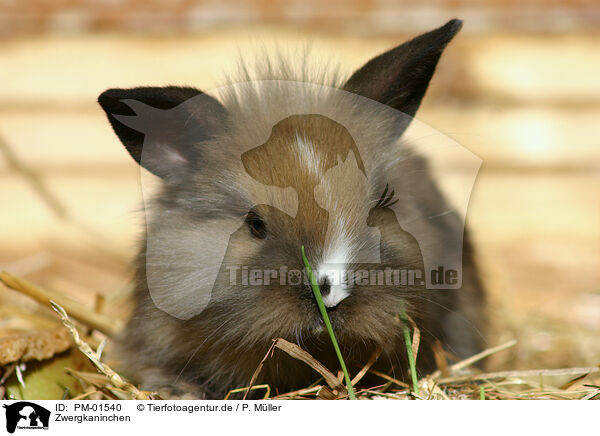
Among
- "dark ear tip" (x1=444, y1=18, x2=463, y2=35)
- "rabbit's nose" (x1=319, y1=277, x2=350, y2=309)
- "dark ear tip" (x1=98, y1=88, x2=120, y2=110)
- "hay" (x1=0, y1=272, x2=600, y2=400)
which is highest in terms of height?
"dark ear tip" (x1=444, y1=18, x2=463, y2=35)

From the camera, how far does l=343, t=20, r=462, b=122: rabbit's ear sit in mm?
2027

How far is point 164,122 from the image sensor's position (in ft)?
6.93

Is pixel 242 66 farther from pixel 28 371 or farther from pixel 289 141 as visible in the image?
pixel 28 371

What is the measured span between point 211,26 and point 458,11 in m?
1.60

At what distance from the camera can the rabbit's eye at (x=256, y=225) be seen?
1.89 m

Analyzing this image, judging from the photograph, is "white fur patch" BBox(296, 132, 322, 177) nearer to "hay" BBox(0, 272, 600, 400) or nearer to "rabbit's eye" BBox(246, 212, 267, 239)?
"rabbit's eye" BBox(246, 212, 267, 239)

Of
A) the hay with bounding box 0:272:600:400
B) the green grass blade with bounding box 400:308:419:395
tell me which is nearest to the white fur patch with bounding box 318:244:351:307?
the hay with bounding box 0:272:600:400

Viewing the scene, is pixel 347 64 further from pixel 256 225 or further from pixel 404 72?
pixel 256 225

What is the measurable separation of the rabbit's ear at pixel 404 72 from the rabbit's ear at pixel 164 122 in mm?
469

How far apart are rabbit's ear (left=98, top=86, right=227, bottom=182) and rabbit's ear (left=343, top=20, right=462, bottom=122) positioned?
18.5 inches

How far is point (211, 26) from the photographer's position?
174 inches
